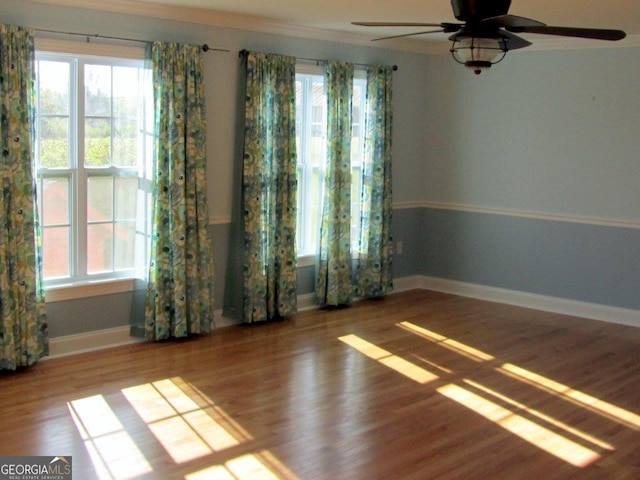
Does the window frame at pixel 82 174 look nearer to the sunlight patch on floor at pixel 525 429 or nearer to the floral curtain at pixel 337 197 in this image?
the floral curtain at pixel 337 197

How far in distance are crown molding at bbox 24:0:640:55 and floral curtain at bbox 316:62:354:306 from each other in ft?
1.17

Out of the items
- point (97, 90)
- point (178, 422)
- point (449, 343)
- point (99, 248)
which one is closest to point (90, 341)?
point (99, 248)

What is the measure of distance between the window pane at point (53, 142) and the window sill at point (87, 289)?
0.86m

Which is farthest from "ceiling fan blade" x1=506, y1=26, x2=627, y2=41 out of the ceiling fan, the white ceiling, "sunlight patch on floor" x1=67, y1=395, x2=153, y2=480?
"sunlight patch on floor" x1=67, y1=395, x2=153, y2=480

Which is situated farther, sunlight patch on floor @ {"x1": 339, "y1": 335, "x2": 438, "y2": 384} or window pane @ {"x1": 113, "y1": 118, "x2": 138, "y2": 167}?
window pane @ {"x1": 113, "y1": 118, "x2": 138, "y2": 167}

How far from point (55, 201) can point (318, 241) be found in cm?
249

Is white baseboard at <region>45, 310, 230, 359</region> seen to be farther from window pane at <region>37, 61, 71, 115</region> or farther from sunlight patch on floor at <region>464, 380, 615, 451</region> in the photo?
sunlight patch on floor at <region>464, 380, 615, 451</region>

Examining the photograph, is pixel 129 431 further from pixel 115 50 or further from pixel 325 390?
pixel 115 50

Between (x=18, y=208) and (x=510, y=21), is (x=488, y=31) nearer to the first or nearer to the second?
(x=510, y=21)

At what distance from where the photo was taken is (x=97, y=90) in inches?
217

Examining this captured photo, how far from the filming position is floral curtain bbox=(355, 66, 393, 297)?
23.9ft

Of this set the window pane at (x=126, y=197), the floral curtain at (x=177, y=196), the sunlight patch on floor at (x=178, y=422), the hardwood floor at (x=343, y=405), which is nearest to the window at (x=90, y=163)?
the window pane at (x=126, y=197)

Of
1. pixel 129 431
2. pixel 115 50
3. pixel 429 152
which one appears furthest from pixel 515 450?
pixel 429 152

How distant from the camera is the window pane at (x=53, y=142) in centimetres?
532
